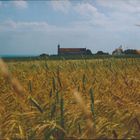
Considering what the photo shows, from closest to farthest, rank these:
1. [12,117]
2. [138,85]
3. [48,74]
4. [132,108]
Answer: [132,108]
[12,117]
[138,85]
[48,74]

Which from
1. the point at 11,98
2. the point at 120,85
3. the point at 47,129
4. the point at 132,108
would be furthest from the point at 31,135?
the point at 120,85

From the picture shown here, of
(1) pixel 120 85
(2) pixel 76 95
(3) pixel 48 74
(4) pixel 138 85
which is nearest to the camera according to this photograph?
(2) pixel 76 95

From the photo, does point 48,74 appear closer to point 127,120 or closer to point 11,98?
point 11,98

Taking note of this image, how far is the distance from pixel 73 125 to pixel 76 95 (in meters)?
1.52

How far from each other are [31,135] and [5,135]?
20 centimetres

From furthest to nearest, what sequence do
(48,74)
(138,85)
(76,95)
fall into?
(48,74), (138,85), (76,95)

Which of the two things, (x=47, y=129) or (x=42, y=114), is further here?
(x=42, y=114)

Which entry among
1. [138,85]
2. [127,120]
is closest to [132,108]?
[127,120]

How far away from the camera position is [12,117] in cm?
321

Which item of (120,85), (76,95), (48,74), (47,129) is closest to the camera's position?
(76,95)

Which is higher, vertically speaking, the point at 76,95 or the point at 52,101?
the point at 76,95

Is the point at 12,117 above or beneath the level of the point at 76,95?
beneath

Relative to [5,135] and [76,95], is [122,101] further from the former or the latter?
[76,95]

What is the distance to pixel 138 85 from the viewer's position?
4.12m
